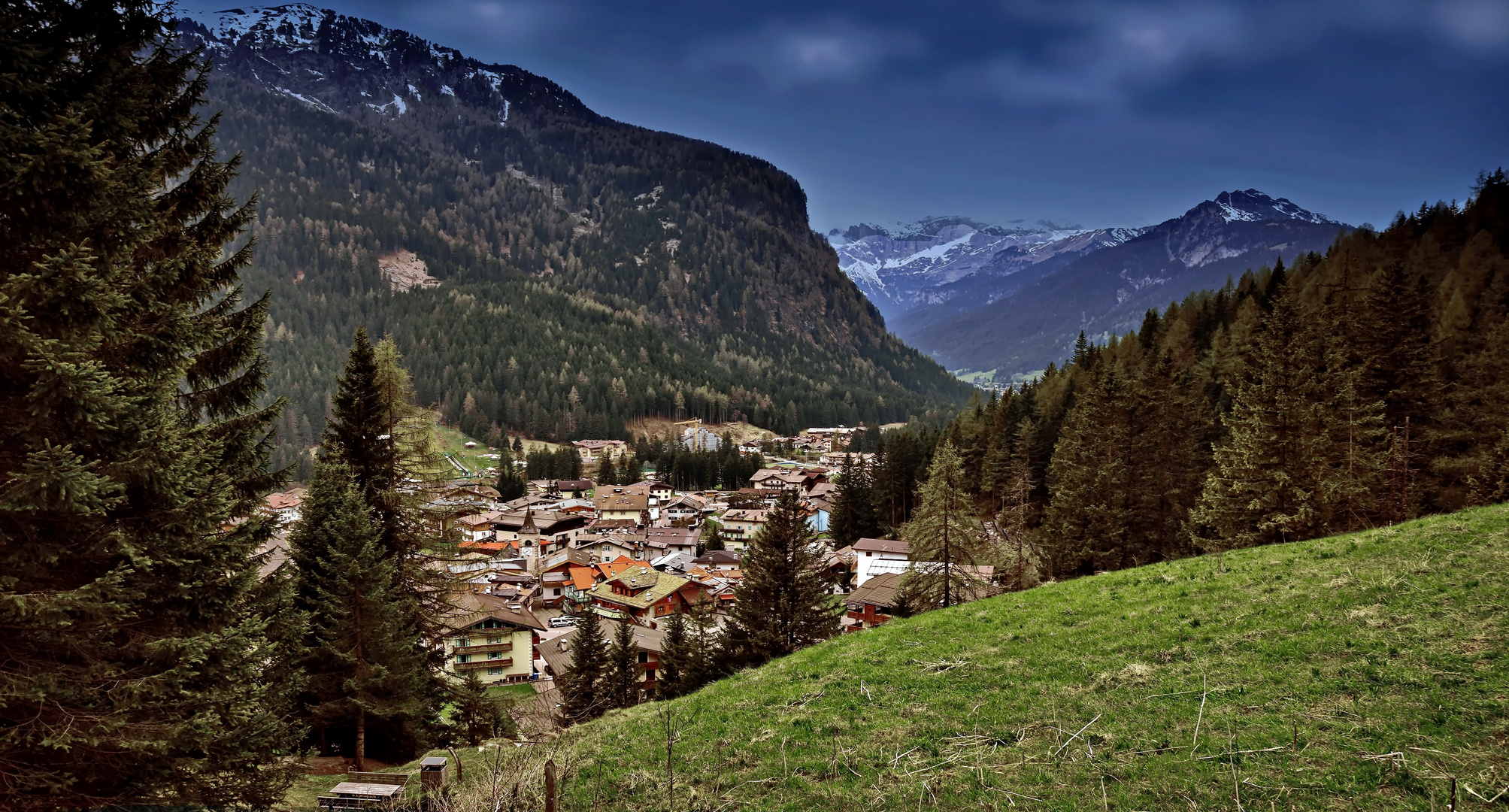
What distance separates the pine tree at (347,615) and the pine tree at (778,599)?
44.6 ft

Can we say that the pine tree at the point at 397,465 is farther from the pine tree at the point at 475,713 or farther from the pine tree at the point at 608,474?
the pine tree at the point at 608,474

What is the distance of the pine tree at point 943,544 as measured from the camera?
97.5ft

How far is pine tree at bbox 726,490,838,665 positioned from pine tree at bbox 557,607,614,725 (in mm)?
8658

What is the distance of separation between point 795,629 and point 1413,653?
21170 millimetres

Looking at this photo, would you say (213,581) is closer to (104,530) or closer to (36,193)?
(104,530)

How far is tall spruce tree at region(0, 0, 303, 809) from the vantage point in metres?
7.11

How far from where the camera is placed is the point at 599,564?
252 ft

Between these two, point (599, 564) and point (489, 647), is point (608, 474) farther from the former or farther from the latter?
point (489, 647)

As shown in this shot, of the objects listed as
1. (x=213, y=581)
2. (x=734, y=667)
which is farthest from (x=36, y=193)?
(x=734, y=667)

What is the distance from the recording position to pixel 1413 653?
10.5 metres

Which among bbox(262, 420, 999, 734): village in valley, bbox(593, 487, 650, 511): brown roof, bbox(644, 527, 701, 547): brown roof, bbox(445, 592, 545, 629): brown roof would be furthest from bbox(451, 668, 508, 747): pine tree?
bbox(593, 487, 650, 511): brown roof

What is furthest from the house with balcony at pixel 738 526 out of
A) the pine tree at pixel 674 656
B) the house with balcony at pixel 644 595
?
the pine tree at pixel 674 656

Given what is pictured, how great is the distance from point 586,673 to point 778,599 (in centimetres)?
1193

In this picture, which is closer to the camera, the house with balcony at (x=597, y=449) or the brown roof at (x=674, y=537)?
the brown roof at (x=674, y=537)
